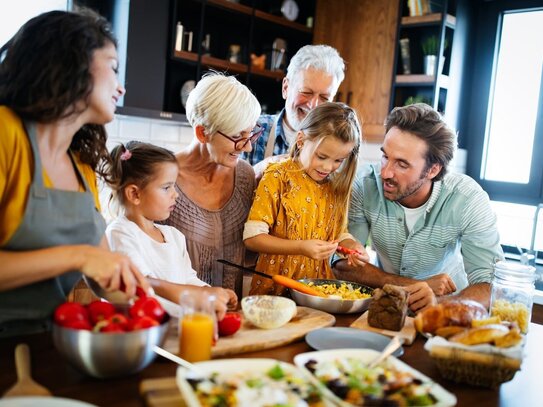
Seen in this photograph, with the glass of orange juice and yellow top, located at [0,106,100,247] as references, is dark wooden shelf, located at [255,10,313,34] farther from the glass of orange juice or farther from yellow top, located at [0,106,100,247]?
the glass of orange juice

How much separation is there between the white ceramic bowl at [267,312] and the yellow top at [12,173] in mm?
652

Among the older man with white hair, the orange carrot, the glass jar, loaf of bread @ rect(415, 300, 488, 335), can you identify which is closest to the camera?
loaf of bread @ rect(415, 300, 488, 335)

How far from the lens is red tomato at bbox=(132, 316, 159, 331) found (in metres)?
1.12

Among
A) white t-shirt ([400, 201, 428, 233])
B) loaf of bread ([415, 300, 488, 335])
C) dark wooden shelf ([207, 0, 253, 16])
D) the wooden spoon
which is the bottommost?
the wooden spoon

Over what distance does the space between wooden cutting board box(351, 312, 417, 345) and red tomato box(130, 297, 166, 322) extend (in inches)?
26.6

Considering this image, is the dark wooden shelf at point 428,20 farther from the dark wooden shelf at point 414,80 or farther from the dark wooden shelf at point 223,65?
the dark wooden shelf at point 223,65

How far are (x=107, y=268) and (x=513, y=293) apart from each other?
1265 mm

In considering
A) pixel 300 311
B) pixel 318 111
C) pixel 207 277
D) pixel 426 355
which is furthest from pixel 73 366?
pixel 318 111

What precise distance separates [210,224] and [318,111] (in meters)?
0.66

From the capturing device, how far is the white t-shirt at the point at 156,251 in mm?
1756

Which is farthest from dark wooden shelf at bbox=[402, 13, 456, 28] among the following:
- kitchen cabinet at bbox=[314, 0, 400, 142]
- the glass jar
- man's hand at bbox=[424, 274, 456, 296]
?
the glass jar

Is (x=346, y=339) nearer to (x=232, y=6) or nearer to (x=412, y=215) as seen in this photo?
(x=412, y=215)

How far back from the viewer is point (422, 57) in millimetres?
4266

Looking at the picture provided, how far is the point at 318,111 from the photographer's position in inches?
88.0
